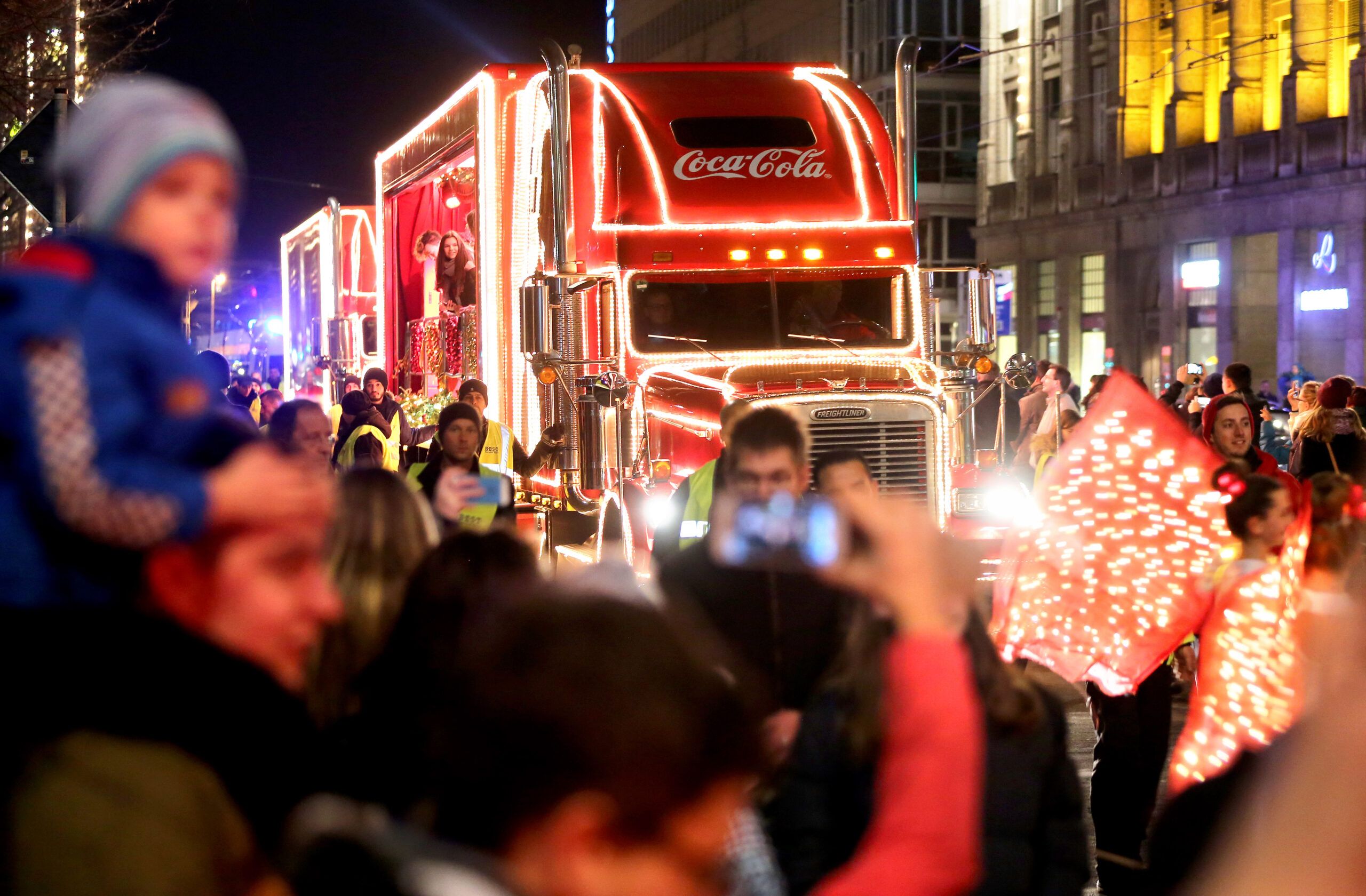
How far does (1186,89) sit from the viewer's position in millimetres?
44125

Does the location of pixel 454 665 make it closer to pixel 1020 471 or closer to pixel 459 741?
pixel 459 741

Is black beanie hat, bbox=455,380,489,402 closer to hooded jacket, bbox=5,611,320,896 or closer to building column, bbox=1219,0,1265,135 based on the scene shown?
hooded jacket, bbox=5,611,320,896

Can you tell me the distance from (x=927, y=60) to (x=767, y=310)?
154ft

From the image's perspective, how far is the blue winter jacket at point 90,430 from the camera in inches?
88.9

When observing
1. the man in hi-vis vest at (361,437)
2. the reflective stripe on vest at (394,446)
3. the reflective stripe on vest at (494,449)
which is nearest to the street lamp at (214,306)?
the reflective stripe on vest at (394,446)

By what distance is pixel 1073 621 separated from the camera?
19.6 feet

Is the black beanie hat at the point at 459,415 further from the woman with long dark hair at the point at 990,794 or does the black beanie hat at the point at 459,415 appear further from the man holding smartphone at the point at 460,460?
the woman with long dark hair at the point at 990,794

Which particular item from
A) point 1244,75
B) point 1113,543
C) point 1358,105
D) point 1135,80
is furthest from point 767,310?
point 1135,80

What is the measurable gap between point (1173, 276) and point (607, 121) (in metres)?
33.2

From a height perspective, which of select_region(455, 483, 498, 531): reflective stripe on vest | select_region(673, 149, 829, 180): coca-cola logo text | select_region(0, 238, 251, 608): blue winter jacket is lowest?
select_region(455, 483, 498, 531): reflective stripe on vest

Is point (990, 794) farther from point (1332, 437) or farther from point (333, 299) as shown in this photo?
point (333, 299)

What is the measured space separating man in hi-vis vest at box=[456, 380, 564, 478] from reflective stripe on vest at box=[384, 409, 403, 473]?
754 mm

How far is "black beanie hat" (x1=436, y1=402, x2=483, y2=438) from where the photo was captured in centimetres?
788

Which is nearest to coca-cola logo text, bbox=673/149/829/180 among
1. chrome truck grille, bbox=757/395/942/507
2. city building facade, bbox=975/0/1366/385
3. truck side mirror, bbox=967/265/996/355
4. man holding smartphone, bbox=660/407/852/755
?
truck side mirror, bbox=967/265/996/355
